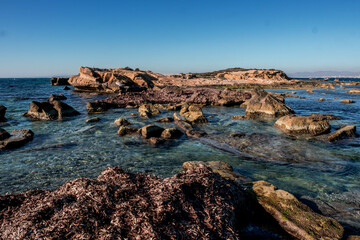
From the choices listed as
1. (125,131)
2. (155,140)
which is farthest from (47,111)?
(155,140)

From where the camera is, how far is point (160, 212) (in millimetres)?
5105

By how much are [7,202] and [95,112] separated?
21528 mm

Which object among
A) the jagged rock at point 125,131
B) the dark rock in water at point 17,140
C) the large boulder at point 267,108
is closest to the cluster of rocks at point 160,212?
the dark rock in water at point 17,140

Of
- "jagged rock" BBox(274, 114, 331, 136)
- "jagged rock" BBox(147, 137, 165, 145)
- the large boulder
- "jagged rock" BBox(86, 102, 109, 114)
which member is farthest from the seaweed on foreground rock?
"jagged rock" BBox(86, 102, 109, 114)

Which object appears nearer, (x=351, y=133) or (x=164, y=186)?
(x=164, y=186)

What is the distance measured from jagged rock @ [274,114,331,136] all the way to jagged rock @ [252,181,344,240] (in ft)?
37.5

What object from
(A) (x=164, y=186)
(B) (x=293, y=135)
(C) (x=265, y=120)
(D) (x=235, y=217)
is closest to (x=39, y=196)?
(A) (x=164, y=186)

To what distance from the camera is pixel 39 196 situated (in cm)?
632

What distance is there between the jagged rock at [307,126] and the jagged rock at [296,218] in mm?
11438

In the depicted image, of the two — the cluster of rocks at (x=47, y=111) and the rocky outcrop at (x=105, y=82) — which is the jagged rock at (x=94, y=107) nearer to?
the cluster of rocks at (x=47, y=111)

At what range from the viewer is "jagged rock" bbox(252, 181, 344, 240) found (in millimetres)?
5492

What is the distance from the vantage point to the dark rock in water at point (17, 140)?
13273 millimetres

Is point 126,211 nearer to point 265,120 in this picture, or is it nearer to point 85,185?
point 85,185

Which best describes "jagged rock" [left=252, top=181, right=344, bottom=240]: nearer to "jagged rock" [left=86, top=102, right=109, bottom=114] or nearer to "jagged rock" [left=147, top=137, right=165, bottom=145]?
"jagged rock" [left=147, top=137, right=165, bottom=145]
